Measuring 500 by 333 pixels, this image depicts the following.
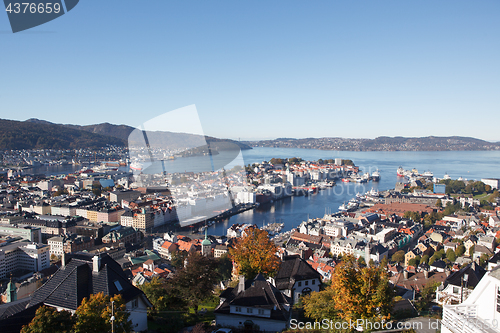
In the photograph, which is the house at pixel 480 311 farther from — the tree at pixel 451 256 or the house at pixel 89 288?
the tree at pixel 451 256

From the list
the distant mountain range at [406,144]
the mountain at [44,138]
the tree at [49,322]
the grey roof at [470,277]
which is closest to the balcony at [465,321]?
the tree at [49,322]

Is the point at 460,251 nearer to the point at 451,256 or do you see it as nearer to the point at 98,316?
the point at 451,256

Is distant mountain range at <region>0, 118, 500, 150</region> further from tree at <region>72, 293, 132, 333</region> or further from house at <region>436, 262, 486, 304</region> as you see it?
tree at <region>72, 293, 132, 333</region>

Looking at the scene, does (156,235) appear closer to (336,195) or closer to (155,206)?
(155,206)

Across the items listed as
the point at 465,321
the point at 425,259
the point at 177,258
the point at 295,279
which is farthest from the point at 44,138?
the point at 465,321

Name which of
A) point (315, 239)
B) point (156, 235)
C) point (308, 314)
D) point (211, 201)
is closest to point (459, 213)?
point (315, 239)
